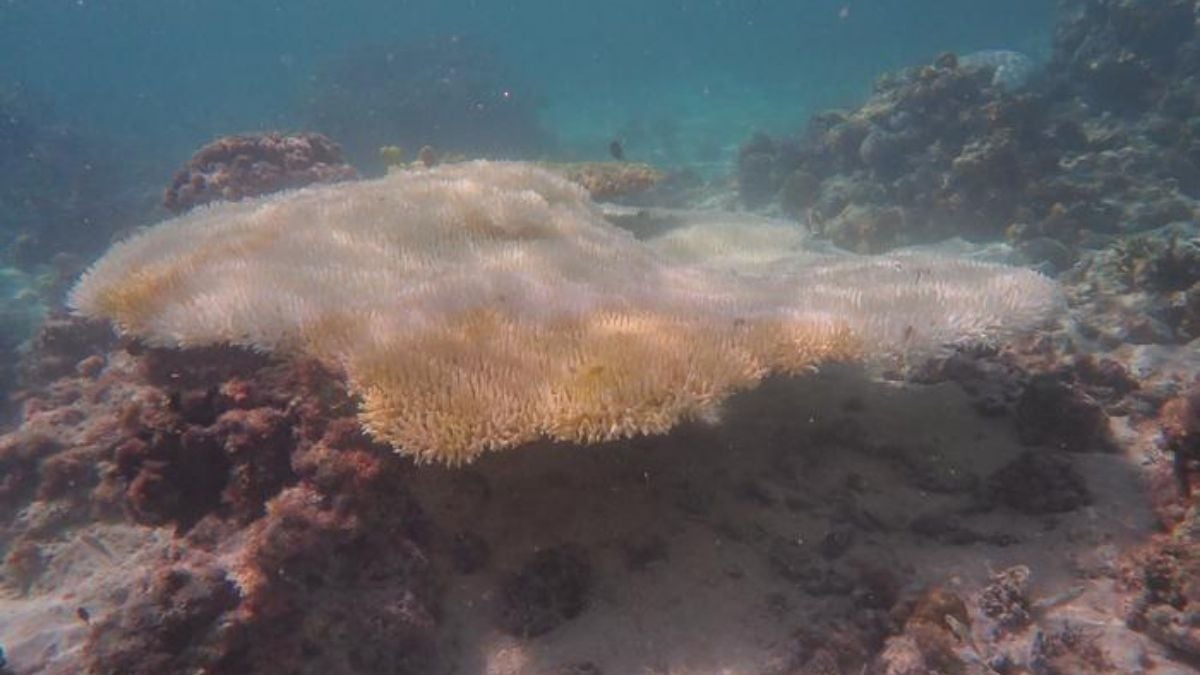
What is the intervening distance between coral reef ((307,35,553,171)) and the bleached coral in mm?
19437

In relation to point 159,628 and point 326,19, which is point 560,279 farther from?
point 326,19

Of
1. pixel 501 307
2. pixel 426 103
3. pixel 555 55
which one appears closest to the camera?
pixel 501 307

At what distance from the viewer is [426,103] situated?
92.2 feet

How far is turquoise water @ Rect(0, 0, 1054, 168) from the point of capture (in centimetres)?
3606

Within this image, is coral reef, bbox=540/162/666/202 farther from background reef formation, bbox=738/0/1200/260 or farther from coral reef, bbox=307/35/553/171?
coral reef, bbox=307/35/553/171

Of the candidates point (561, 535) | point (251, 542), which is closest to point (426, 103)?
point (561, 535)

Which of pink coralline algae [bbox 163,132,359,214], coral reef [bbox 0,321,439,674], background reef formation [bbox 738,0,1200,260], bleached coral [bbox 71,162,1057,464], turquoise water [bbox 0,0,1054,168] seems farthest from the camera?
turquoise water [bbox 0,0,1054,168]

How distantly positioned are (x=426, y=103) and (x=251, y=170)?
18.4 metres

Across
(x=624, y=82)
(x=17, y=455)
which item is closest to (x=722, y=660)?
(x=17, y=455)

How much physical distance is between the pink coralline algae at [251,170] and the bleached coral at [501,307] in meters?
4.30

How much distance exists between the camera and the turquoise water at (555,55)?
118 ft

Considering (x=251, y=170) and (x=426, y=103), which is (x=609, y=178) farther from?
(x=426, y=103)

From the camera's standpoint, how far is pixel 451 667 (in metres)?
3.67

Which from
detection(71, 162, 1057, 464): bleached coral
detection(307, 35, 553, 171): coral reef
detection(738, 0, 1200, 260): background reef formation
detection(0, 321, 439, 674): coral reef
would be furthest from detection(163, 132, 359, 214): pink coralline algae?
detection(307, 35, 553, 171): coral reef
